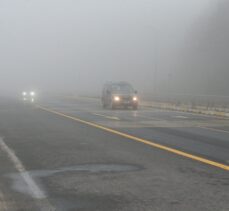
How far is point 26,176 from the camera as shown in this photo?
9.03m

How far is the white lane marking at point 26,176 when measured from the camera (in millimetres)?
7512

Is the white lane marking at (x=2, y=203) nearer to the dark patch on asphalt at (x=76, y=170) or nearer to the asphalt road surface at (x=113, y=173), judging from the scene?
the asphalt road surface at (x=113, y=173)

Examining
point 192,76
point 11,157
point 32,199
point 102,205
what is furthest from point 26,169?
point 192,76

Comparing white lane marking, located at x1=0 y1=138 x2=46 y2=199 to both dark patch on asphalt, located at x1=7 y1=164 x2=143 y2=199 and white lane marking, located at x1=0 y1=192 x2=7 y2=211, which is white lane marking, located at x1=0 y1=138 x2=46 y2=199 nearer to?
dark patch on asphalt, located at x1=7 y1=164 x2=143 y2=199

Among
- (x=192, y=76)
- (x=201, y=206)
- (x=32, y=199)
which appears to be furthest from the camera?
(x=192, y=76)

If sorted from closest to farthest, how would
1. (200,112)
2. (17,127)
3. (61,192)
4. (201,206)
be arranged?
(201,206) → (61,192) → (17,127) → (200,112)

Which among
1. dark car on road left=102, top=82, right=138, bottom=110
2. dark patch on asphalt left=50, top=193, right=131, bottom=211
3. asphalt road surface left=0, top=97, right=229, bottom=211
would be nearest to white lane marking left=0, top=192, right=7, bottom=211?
asphalt road surface left=0, top=97, right=229, bottom=211

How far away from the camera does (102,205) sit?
6.80 meters

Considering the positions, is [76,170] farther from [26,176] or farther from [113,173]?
[26,176]

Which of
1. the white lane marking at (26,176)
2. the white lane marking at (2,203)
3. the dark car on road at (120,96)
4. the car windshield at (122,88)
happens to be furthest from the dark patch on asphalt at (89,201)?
the car windshield at (122,88)

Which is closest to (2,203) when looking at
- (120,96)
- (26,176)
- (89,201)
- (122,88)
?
(89,201)

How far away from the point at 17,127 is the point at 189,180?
12865 mm

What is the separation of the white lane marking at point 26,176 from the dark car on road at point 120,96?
2489cm

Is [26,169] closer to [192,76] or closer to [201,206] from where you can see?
[201,206]
